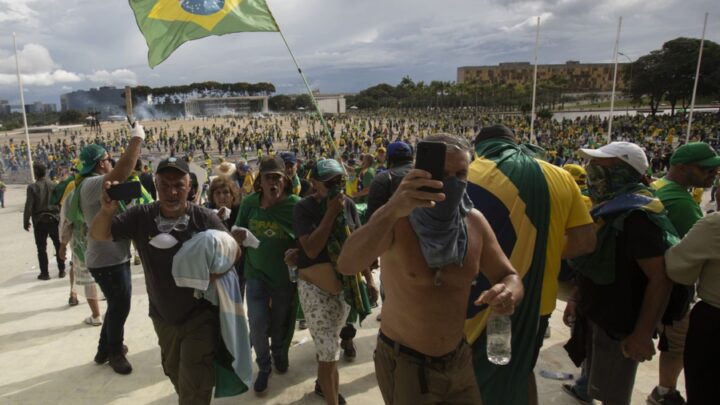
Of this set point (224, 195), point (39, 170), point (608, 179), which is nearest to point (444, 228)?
point (608, 179)

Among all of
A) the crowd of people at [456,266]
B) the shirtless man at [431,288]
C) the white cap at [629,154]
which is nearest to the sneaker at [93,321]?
the crowd of people at [456,266]

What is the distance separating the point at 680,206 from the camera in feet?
8.46

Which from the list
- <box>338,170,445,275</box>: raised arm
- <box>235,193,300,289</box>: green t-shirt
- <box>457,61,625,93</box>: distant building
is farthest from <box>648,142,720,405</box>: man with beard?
<box>457,61,625,93</box>: distant building

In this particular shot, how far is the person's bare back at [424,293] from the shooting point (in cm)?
164

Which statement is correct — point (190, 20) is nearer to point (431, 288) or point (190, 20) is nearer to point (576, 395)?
point (431, 288)

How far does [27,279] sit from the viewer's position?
20.6 feet

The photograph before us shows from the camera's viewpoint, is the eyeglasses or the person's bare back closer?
the person's bare back

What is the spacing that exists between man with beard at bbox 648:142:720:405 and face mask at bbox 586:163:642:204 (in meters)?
0.42

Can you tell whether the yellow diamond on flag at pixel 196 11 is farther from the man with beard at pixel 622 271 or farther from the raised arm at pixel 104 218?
the man with beard at pixel 622 271

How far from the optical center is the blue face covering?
1472 millimetres

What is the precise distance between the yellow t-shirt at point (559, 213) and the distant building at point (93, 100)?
108726 mm

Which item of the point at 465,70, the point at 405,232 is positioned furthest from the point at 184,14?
the point at 465,70

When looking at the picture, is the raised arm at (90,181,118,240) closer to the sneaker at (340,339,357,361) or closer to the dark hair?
the sneaker at (340,339,357,361)

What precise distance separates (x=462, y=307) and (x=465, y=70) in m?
127
